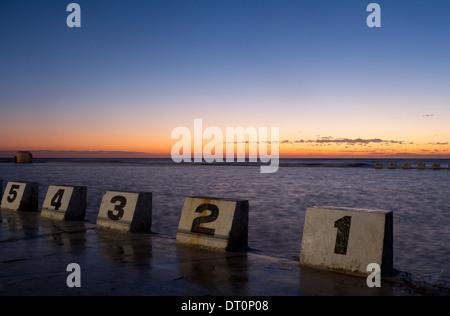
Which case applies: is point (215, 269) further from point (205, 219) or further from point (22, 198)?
point (22, 198)

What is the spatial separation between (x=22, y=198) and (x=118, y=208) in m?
5.44

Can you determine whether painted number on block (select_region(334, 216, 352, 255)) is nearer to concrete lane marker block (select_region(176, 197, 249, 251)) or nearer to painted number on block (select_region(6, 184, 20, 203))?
concrete lane marker block (select_region(176, 197, 249, 251))

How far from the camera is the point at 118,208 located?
31.0 feet

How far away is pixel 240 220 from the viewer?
291 inches

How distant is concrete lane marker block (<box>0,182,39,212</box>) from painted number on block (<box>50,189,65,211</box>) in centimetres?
219

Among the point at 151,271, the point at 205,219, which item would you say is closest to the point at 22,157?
the point at 205,219

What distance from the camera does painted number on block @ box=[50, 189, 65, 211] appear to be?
11.2m

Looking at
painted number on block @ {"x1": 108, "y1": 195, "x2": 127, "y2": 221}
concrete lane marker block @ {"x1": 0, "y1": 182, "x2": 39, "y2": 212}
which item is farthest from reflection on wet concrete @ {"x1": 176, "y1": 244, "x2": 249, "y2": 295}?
concrete lane marker block @ {"x1": 0, "y1": 182, "x2": 39, "y2": 212}

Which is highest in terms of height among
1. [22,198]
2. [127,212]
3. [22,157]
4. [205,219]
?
[205,219]

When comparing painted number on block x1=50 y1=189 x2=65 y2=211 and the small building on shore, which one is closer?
painted number on block x1=50 y1=189 x2=65 y2=211

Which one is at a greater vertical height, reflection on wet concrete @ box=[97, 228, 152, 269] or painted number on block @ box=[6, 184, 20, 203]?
painted number on block @ box=[6, 184, 20, 203]

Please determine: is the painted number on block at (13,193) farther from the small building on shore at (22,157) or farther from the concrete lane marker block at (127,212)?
the small building on shore at (22,157)
